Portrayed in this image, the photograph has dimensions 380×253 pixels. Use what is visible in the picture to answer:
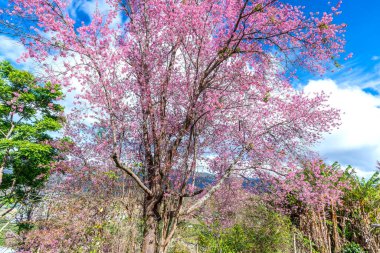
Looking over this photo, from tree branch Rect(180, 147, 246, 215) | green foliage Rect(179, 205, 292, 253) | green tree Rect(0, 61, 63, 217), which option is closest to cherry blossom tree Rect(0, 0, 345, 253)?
tree branch Rect(180, 147, 246, 215)

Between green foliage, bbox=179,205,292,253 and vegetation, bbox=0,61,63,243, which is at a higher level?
vegetation, bbox=0,61,63,243

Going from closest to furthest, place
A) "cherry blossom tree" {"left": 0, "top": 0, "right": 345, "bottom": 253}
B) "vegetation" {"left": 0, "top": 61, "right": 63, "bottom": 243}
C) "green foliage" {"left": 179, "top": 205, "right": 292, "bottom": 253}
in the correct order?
1. "cherry blossom tree" {"left": 0, "top": 0, "right": 345, "bottom": 253}
2. "green foliage" {"left": 179, "top": 205, "right": 292, "bottom": 253}
3. "vegetation" {"left": 0, "top": 61, "right": 63, "bottom": 243}

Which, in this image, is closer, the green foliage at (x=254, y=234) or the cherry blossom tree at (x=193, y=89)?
the cherry blossom tree at (x=193, y=89)

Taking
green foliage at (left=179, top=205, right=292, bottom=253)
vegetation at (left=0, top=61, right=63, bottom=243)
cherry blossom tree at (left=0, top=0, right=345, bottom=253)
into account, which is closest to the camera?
cherry blossom tree at (left=0, top=0, right=345, bottom=253)

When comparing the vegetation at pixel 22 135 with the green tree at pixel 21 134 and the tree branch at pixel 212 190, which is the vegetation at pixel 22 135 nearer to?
the green tree at pixel 21 134

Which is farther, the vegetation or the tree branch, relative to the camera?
the vegetation

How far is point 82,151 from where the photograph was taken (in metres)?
11.2

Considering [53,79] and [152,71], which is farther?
[152,71]

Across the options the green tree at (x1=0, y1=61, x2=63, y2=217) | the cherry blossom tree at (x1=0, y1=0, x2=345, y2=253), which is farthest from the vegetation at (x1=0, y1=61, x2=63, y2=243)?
the cherry blossom tree at (x1=0, y1=0, x2=345, y2=253)

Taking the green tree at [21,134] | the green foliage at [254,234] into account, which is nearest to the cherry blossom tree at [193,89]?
the green foliage at [254,234]

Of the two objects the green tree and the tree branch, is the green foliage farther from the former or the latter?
the green tree

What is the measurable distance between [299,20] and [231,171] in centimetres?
441

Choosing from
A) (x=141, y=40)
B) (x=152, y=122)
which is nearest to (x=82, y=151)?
(x=152, y=122)

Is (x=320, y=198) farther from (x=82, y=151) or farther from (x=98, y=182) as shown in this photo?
(x=82, y=151)
